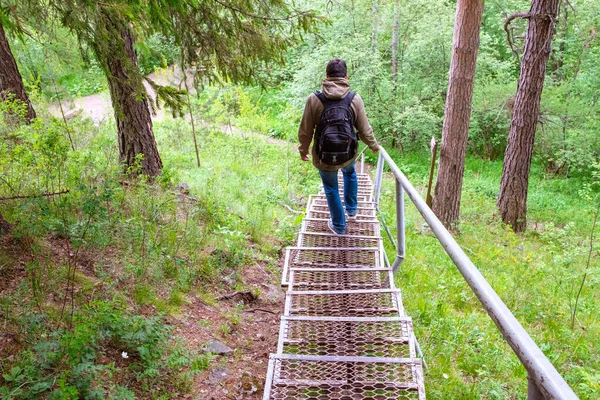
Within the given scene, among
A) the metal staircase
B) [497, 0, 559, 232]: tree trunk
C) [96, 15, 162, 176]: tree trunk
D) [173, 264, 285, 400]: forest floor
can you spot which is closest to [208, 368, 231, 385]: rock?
[173, 264, 285, 400]: forest floor

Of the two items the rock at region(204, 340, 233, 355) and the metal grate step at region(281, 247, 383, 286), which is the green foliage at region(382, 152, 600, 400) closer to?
the metal grate step at region(281, 247, 383, 286)

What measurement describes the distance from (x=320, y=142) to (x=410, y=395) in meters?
2.56

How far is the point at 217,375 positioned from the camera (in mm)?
3201

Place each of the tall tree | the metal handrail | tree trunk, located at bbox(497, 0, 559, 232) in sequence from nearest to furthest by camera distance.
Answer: the metal handrail, the tall tree, tree trunk, located at bbox(497, 0, 559, 232)

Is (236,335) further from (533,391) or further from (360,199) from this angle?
(360,199)

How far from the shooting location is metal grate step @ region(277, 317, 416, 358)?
2.91 m

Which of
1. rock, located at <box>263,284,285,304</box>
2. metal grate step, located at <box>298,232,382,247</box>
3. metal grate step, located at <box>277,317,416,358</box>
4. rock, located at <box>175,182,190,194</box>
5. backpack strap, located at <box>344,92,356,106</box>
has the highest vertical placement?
backpack strap, located at <box>344,92,356,106</box>

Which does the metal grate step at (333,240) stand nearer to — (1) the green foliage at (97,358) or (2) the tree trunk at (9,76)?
(1) the green foliage at (97,358)

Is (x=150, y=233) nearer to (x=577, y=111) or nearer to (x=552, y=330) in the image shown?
(x=552, y=330)

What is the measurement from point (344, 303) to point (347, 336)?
0.47 meters

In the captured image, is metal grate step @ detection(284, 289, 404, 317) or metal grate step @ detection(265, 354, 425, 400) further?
metal grate step @ detection(284, 289, 404, 317)

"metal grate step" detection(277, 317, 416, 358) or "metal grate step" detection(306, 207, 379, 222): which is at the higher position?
"metal grate step" detection(277, 317, 416, 358)

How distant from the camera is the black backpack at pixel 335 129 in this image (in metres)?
4.16

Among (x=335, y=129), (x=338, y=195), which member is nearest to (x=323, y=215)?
(x=338, y=195)
